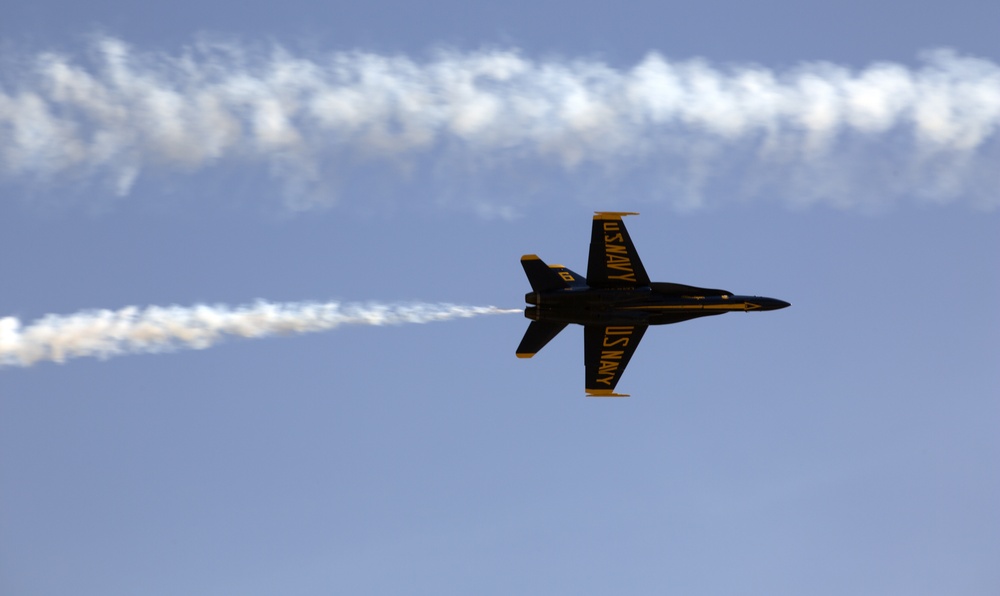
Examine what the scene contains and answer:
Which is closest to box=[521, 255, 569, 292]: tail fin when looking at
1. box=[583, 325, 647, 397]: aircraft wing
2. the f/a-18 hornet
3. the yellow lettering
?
the f/a-18 hornet

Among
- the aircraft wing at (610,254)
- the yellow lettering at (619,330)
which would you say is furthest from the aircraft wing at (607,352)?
the aircraft wing at (610,254)

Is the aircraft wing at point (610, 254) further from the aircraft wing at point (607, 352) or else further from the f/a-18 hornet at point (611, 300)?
the aircraft wing at point (607, 352)

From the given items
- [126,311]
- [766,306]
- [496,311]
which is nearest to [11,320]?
[126,311]

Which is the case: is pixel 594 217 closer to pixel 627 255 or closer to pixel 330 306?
pixel 627 255

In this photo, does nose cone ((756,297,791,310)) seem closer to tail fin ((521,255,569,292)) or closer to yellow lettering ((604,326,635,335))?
yellow lettering ((604,326,635,335))

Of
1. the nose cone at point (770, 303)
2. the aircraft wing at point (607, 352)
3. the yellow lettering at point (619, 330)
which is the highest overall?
the nose cone at point (770, 303)

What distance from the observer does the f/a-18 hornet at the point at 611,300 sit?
9281 centimetres

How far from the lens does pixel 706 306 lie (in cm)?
9438

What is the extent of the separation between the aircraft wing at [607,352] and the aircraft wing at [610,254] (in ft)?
8.57

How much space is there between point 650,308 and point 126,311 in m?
22.5

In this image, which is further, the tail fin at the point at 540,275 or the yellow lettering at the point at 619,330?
the yellow lettering at the point at 619,330

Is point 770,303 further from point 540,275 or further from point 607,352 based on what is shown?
point 540,275

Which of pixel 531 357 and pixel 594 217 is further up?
pixel 594 217

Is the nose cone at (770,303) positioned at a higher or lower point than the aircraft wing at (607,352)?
higher
